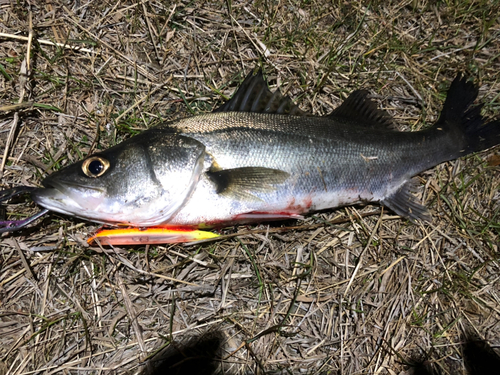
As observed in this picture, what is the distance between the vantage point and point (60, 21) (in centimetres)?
308

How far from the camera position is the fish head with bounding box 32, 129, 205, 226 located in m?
2.23

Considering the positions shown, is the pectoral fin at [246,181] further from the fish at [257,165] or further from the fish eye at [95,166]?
the fish eye at [95,166]

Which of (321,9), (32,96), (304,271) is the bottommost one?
(304,271)

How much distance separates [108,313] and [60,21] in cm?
284

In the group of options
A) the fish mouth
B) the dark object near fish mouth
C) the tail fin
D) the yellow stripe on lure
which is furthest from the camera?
the tail fin

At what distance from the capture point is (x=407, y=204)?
2986 millimetres

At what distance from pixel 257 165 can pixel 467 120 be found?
2.33 m

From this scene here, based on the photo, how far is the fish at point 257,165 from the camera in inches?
90.0

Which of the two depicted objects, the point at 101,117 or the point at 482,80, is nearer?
the point at 101,117

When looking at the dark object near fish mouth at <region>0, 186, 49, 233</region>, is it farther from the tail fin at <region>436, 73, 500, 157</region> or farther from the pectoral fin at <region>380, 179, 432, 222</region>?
the tail fin at <region>436, 73, 500, 157</region>

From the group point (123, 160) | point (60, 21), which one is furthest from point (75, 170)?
point (60, 21)

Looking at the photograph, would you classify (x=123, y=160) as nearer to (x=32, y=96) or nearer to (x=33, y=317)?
(x=32, y=96)

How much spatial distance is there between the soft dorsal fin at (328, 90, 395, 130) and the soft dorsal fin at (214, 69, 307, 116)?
51cm

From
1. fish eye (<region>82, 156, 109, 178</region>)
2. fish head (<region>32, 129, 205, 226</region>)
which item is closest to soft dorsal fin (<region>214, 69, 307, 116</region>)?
fish head (<region>32, 129, 205, 226</region>)
